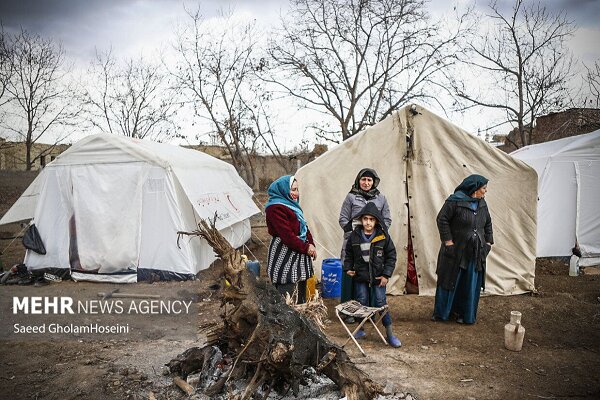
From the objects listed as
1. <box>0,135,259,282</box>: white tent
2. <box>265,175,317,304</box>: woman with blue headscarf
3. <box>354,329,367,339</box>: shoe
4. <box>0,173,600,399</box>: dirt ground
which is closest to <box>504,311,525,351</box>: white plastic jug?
<box>0,173,600,399</box>: dirt ground

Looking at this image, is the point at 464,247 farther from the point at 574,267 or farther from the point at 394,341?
the point at 574,267

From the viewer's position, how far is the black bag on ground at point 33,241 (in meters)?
6.80

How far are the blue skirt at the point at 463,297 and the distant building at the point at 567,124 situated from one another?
8208 mm

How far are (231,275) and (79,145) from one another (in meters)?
5.56

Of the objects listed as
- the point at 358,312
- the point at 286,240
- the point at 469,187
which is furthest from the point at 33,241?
the point at 469,187

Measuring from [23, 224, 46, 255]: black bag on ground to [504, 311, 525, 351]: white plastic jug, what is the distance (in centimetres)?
717

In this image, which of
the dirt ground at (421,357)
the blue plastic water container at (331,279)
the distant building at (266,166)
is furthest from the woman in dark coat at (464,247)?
the distant building at (266,166)

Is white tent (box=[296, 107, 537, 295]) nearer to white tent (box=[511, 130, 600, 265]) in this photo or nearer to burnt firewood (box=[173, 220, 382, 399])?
white tent (box=[511, 130, 600, 265])

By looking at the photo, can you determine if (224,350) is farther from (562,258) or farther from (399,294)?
(562,258)

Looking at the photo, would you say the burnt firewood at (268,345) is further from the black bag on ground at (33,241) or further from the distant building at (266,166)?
the distant building at (266,166)

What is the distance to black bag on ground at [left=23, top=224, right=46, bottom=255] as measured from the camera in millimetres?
6805

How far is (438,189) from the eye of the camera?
5777 mm

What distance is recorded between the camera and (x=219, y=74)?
53.3ft

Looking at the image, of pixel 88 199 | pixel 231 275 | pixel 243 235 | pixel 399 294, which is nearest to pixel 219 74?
pixel 243 235
